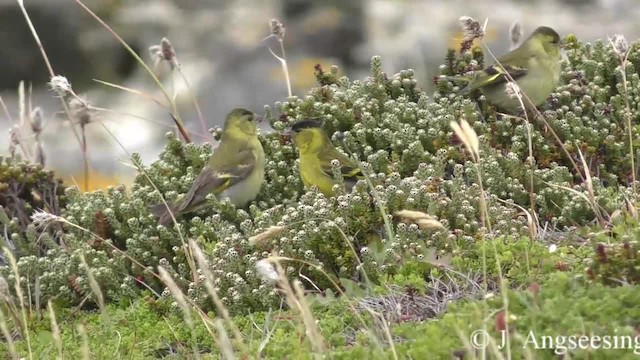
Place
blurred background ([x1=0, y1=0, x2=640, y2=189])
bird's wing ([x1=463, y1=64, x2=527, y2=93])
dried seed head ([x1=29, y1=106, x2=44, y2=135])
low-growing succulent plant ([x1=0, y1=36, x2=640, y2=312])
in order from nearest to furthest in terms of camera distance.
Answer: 1. low-growing succulent plant ([x1=0, y1=36, x2=640, y2=312])
2. bird's wing ([x1=463, y1=64, x2=527, y2=93])
3. dried seed head ([x1=29, y1=106, x2=44, y2=135])
4. blurred background ([x1=0, y1=0, x2=640, y2=189])

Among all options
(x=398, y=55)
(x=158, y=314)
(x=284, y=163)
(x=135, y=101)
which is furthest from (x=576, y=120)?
(x=135, y=101)

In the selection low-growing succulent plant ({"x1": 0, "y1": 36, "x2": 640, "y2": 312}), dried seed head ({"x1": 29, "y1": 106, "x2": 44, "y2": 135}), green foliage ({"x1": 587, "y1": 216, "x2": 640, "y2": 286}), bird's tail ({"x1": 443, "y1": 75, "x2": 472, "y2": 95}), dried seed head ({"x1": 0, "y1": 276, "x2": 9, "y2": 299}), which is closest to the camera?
green foliage ({"x1": 587, "y1": 216, "x2": 640, "y2": 286})

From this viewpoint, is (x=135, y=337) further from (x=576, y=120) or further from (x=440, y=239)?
(x=576, y=120)

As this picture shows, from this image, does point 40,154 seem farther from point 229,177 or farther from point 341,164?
point 341,164

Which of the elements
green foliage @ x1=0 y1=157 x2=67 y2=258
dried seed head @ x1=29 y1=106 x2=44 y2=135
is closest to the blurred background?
dried seed head @ x1=29 y1=106 x2=44 y2=135

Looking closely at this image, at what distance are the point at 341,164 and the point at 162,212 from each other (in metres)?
1.03

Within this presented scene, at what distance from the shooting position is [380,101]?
8086 mm

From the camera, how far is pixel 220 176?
746 centimetres

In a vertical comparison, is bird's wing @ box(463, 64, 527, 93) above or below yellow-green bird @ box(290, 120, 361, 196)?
above

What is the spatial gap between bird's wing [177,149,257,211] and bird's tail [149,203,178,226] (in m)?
0.04

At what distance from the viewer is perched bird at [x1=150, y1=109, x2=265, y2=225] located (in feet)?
23.9

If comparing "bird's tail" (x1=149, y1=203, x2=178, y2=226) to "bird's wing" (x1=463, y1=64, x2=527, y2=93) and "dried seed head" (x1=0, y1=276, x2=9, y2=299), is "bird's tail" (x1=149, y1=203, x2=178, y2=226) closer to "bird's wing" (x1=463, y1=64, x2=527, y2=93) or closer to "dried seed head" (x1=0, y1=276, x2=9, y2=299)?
"dried seed head" (x1=0, y1=276, x2=9, y2=299)

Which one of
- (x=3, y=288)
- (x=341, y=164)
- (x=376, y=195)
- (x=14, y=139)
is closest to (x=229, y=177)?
→ (x=341, y=164)

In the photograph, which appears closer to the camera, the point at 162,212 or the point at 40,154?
the point at 162,212
